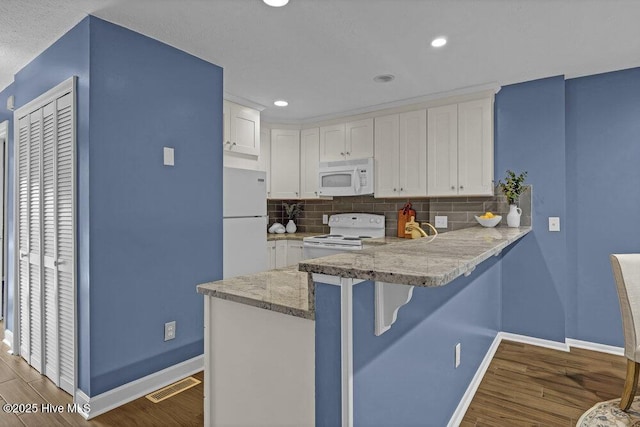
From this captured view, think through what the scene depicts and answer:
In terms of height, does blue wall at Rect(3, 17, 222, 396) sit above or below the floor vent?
above

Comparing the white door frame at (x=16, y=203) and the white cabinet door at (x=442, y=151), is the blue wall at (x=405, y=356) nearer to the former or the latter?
the white cabinet door at (x=442, y=151)

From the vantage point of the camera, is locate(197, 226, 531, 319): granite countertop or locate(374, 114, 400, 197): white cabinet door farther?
locate(374, 114, 400, 197): white cabinet door

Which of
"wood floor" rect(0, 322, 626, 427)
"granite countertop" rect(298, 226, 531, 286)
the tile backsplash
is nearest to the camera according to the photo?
"granite countertop" rect(298, 226, 531, 286)

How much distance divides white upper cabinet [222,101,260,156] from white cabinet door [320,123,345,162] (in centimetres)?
92

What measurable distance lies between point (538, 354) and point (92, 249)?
348 cm

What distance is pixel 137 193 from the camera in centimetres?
237

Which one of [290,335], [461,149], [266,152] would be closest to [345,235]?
[266,152]

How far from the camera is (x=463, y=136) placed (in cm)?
351

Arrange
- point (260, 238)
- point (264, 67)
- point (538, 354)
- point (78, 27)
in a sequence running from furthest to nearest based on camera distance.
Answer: point (260, 238) < point (538, 354) < point (264, 67) < point (78, 27)

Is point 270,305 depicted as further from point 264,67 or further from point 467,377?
point 264,67

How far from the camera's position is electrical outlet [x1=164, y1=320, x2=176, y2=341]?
2527 millimetres

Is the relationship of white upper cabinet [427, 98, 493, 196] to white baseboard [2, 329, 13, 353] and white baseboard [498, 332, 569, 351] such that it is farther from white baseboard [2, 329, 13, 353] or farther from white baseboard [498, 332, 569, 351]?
white baseboard [2, 329, 13, 353]

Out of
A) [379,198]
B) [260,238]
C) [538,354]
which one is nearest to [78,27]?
[260,238]

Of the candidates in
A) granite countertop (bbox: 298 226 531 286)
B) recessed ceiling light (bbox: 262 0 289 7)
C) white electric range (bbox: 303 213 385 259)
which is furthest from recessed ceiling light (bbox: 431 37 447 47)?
white electric range (bbox: 303 213 385 259)
